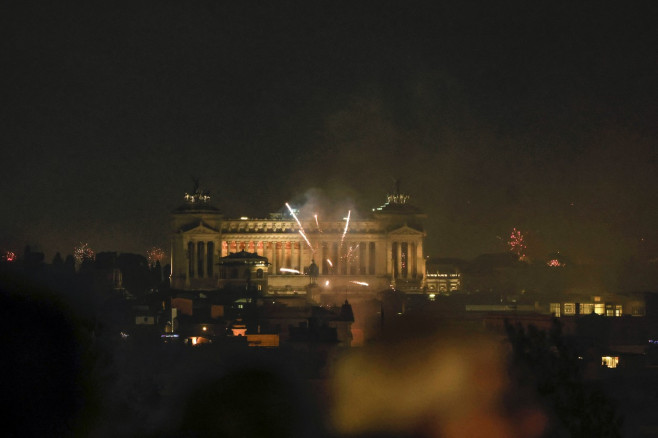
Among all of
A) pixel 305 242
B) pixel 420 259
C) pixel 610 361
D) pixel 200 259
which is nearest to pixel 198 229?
pixel 200 259

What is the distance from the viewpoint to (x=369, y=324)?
88000mm

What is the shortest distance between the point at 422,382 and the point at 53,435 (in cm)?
2794

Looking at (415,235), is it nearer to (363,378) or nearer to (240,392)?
(363,378)

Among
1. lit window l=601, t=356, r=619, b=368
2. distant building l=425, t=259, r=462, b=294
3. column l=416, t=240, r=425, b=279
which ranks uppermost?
column l=416, t=240, r=425, b=279

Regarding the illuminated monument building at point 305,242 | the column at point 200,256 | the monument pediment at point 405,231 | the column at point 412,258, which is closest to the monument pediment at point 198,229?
the illuminated monument building at point 305,242

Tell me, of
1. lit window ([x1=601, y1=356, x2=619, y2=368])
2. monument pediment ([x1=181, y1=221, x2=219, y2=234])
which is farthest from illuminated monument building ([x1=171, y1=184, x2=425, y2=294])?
lit window ([x1=601, y1=356, x2=619, y2=368])

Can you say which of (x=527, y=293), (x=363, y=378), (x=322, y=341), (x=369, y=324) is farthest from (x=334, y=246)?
(x=363, y=378)

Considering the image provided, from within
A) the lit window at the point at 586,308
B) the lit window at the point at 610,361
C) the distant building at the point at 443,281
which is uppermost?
the distant building at the point at 443,281

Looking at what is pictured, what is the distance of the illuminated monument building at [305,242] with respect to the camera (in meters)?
125

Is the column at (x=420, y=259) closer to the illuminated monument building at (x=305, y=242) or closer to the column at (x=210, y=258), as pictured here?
the illuminated monument building at (x=305, y=242)

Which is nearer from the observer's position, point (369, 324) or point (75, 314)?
point (75, 314)

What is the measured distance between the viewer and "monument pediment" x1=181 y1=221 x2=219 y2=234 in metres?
125

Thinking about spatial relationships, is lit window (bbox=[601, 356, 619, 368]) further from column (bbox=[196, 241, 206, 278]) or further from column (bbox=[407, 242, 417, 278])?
column (bbox=[196, 241, 206, 278])

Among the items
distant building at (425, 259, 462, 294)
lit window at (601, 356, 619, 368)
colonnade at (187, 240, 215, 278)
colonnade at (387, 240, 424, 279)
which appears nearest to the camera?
lit window at (601, 356, 619, 368)
